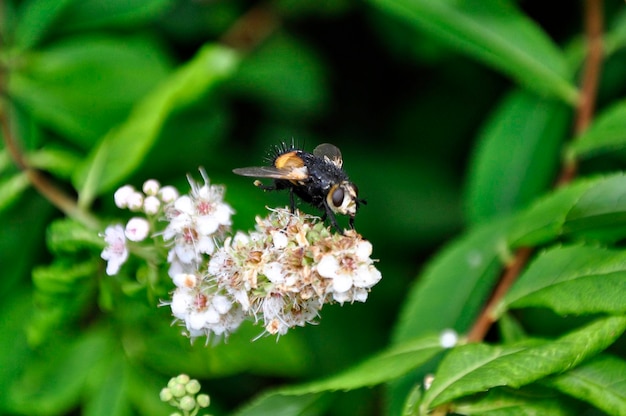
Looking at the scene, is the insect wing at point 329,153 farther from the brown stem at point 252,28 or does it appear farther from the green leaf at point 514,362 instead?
the brown stem at point 252,28

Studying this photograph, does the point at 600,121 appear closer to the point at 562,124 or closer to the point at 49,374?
the point at 562,124

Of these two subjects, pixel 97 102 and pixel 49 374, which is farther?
pixel 97 102

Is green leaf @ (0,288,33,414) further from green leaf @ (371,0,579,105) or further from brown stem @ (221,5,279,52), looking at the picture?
green leaf @ (371,0,579,105)

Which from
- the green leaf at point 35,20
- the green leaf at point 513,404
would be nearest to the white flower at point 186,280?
the green leaf at point 513,404

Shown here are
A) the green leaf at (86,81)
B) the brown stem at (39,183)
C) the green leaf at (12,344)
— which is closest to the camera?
the brown stem at (39,183)

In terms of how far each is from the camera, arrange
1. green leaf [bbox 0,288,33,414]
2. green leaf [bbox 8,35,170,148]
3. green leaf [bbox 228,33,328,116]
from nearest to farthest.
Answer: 1. green leaf [bbox 0,288,33,414]
2. green leaf [bbox 8,35,170,148]
3. green leaf [bbox 228,33,328,116]

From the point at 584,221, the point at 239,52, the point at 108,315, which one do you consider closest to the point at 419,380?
the point at 584,221

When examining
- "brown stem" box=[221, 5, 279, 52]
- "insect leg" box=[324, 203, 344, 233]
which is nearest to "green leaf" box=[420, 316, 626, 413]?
"insect leg" box=[324, 203, 344, 233]
